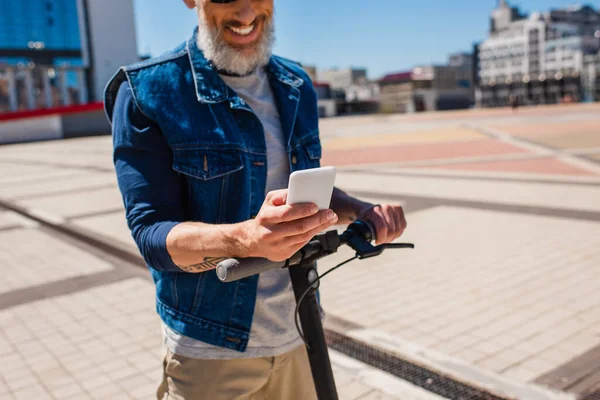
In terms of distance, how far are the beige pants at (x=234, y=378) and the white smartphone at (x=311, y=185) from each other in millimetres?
701

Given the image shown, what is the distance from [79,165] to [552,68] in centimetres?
13235

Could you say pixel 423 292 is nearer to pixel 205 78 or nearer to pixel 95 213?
pixel 205 78

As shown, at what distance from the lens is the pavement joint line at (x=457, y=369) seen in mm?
3075

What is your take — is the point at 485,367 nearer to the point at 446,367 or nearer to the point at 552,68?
the point at 446,367

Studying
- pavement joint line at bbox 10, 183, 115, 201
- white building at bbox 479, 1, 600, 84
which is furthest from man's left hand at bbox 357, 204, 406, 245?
white building at bbox 479, 1, 600, 84

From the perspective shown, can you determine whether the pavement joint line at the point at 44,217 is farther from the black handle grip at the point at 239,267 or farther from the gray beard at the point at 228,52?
the black handle grip at the point at 239,267

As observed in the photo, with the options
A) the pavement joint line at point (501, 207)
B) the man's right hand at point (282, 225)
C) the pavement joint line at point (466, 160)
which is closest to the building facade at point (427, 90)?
the pavement joint line at point (466, 160)

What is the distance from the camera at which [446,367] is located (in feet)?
11.2

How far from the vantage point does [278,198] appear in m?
1.04

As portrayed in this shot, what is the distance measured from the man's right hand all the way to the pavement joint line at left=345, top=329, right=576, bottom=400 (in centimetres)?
248

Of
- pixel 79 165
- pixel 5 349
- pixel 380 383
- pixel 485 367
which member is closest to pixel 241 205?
pixel 380 383

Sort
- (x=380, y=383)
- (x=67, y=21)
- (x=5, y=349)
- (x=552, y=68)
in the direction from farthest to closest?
(x=552, y=68) < (x=67, y=21) < (x=5, y=349) < (x=380, y=383)

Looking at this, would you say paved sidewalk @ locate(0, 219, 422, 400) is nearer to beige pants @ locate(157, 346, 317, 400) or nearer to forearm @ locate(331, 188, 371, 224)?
beige pants @ locate(157, 346, 317, 400)

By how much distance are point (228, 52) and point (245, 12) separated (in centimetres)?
11
